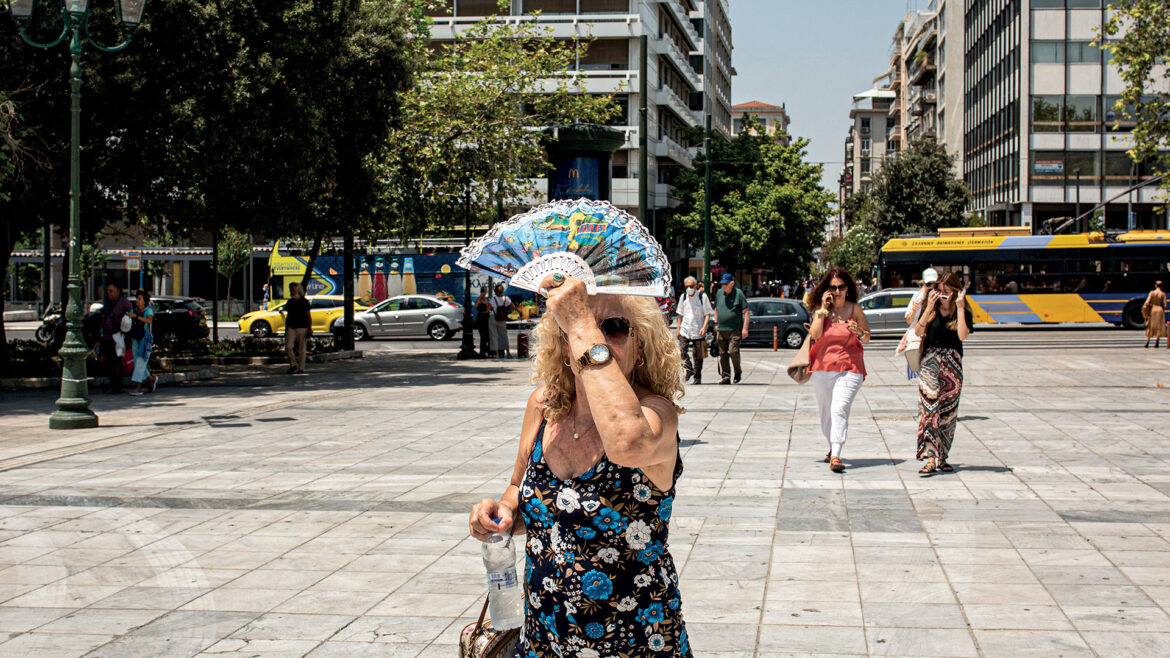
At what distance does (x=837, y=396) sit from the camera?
930 centimetres

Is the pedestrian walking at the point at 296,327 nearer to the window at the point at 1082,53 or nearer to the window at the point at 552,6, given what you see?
the window at the point at 552,6

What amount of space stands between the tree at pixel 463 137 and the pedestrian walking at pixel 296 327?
403 cm

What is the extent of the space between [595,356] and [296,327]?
19149 millimetres

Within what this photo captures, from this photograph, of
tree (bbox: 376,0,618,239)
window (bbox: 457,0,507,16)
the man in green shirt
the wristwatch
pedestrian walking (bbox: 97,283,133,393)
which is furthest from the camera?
window (bbox: 457,0,507,16)

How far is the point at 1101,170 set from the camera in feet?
Result: 176

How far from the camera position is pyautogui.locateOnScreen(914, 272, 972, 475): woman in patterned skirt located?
353 inches

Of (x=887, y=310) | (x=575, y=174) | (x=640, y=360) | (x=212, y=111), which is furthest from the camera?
(x=887, y=310)

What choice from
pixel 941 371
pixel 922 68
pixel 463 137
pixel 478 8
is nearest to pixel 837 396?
pixel 941 371

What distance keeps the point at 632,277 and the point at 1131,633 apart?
11.1ft

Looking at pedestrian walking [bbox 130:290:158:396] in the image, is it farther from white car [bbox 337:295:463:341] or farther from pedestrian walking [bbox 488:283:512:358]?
white car [bbox 337:295:463:341]

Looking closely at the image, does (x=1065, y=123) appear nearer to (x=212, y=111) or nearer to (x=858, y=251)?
(x=858, y=251)

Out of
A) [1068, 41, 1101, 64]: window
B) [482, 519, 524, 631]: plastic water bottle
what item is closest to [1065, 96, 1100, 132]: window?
[1068, 41, 1101, 64]: window

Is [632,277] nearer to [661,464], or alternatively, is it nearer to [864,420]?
[661,464]

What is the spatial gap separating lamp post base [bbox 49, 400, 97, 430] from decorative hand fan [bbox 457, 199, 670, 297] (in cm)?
1125
